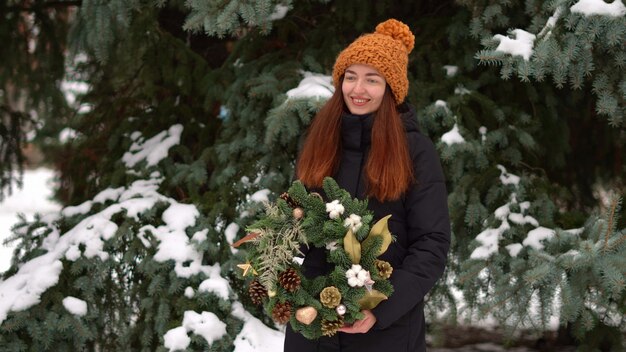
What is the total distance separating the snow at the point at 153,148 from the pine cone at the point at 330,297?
2644 mm

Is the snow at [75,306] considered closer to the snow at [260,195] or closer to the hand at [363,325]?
the snow at [260,195]

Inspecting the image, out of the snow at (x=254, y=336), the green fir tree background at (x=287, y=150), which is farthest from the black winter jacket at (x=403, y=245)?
the snow at (x=254, y=336)

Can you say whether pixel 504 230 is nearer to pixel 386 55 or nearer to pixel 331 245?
pixel 386 55

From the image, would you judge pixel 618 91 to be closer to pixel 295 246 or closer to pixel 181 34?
pixel 295 246

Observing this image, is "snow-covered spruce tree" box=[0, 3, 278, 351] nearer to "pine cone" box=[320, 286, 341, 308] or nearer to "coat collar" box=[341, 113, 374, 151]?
"coat collar" box=[341, 113, 374, 151]

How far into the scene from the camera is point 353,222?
6.35ft

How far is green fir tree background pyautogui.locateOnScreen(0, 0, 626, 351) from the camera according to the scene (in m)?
3.16

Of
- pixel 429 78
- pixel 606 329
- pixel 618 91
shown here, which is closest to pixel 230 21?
pixel 429 78

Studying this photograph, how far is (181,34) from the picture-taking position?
505 cm

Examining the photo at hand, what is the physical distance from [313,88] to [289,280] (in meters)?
1.89

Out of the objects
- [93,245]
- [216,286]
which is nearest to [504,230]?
[216,286]

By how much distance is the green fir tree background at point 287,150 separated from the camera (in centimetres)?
316

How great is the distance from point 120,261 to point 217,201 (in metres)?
0.63

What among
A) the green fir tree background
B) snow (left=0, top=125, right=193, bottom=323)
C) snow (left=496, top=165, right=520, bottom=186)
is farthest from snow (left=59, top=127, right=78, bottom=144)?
snow (left=496, top=165, right=520, bottom=186)
